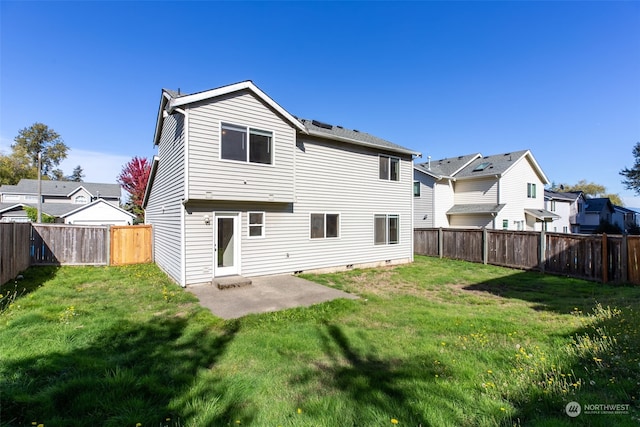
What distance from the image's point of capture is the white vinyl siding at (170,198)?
28.1ft

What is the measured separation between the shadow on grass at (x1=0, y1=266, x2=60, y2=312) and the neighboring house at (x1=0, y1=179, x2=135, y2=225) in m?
20.4

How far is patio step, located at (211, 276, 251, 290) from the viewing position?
27.0 feet

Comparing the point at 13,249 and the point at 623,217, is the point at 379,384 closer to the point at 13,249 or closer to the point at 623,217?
the point at 13,249

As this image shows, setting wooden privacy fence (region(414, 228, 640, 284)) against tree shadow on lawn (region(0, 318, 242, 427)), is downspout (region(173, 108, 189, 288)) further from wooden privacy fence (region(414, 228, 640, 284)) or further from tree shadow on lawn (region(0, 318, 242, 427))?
wooden privacy fence (region(414, 228, 640, 284))

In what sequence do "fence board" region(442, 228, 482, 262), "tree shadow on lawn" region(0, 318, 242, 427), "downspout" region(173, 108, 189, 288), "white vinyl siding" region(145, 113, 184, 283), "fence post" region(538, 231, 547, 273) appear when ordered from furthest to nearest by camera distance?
"fence board" region(442, 228, 482, 262) < "fence post" region(538, 231, 547, 273) < "white vinyl siding" region(145, 113, 184, 283) < "downspout" region(173, 108, 189, 288) < "tree shadow on lawn" region(0, 318, 242, 427)

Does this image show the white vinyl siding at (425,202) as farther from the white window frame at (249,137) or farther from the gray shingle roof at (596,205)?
the gray shingle roof at (596,205)

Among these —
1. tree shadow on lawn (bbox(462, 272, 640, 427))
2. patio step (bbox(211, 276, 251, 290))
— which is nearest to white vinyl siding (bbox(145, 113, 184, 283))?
patio step (bbox(211, 276, 251, 290))

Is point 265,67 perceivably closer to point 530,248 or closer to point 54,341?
point 54,341

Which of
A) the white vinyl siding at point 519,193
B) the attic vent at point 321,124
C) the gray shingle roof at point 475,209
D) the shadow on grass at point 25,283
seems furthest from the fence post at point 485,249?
Result: the shadow on grass at point 25,283

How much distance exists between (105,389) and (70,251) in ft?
38.8

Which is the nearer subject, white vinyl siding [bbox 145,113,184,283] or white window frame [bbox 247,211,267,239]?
white vinyl siding [bbox 145,113,184,283]

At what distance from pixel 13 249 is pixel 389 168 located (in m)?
13.9

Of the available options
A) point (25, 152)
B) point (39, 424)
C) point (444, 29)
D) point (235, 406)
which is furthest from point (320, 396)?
point (25, 152)

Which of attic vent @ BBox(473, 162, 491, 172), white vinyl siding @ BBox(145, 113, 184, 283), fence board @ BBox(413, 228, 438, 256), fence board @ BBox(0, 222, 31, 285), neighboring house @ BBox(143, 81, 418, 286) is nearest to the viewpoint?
fence board @ BBox(0, 222, 31, 285)
